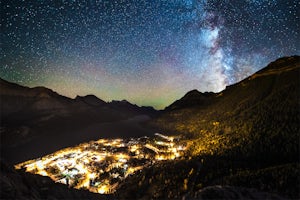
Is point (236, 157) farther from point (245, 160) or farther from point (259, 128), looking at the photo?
point (259, 128)

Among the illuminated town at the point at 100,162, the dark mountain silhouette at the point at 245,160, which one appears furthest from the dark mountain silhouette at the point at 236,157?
the illuminated town at the point at 100,162

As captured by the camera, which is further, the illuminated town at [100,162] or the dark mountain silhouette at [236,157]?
the illuminated town at [100,162]

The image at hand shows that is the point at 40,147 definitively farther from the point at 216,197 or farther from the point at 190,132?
the point at 216,197

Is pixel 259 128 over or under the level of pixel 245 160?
over

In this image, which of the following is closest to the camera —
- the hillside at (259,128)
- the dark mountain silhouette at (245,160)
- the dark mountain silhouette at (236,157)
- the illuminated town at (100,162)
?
the dark mountain silhouette at (236,157)

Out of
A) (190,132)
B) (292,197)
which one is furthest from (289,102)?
(292,197)

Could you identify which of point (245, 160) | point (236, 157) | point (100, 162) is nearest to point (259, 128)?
point (236, 157)

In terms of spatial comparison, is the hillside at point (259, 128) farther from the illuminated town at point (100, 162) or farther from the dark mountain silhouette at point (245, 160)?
the illuminated town at point (100, 162)

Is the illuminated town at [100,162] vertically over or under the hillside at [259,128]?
under

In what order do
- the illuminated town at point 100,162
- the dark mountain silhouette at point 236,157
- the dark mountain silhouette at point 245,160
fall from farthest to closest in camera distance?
the illuminated town at point 100,162, the dark mountain silhouette at point 245,160, the dark mountain silhouette at point 236,157
